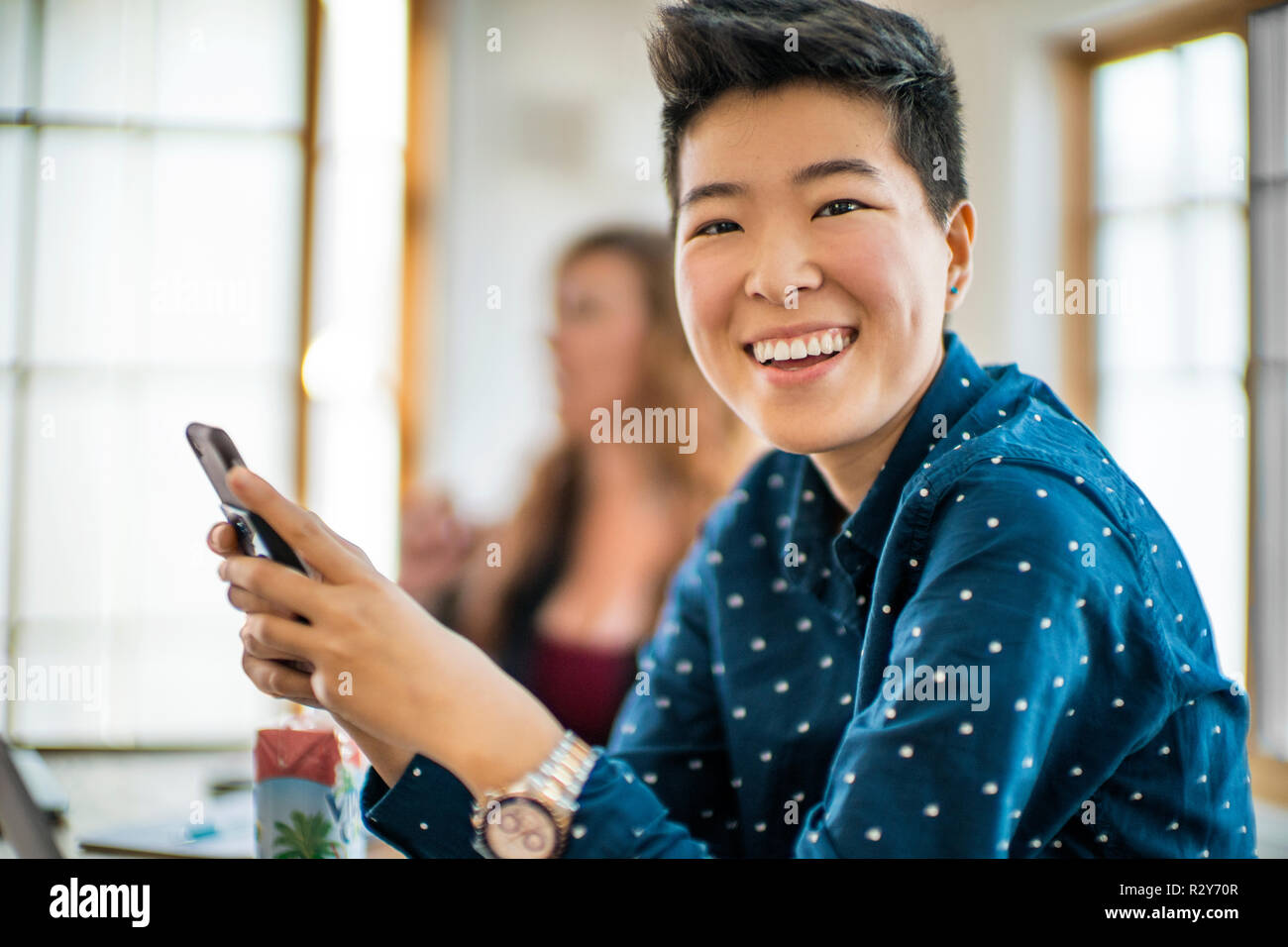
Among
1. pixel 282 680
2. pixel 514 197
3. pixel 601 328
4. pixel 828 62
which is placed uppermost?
pixel 514 197

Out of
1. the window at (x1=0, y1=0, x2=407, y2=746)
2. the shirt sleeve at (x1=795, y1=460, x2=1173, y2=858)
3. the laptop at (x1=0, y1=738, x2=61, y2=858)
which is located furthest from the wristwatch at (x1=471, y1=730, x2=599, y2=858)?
the window at (x1=0, y1=0, x2=407, y2=746)

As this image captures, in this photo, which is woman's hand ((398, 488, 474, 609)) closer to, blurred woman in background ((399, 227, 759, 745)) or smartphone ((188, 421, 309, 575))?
blurred woman in background ((399, 227, 759, 745))

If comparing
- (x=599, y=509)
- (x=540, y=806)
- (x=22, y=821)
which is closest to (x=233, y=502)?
(x=540, y=806)

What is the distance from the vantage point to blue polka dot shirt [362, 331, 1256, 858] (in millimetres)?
485

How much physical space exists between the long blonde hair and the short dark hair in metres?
1.12

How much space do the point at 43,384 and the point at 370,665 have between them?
126 cm

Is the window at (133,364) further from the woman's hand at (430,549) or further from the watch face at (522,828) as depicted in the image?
the watch face at (522,828)

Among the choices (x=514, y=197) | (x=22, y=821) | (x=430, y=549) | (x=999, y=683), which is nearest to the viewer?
(x=999, y=683)

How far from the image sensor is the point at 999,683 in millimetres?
477

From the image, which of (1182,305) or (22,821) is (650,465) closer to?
(1182,305)

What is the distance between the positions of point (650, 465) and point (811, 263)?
4.21 feet

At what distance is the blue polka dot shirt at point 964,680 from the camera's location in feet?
1.59

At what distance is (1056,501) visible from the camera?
51cm
